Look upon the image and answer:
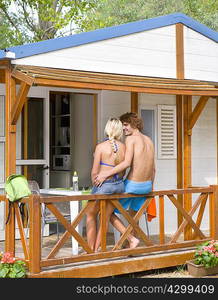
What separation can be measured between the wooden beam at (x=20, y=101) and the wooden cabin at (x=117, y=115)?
0.01m

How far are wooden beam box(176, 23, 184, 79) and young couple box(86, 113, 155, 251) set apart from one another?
1603 mm

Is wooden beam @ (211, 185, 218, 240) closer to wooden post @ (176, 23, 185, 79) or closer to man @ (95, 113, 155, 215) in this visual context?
man @ (95, 113, 155, 215)

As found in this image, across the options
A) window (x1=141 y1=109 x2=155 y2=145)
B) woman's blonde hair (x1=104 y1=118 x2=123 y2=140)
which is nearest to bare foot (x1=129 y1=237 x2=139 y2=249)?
woman's blonde hair (x1=104 y1=118 x2=123 y2=140)

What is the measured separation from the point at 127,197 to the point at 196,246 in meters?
1.31

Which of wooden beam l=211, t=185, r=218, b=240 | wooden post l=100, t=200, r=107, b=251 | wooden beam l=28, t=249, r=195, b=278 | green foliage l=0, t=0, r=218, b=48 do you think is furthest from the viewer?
green foliage l=0, t=0, r=218, b=48

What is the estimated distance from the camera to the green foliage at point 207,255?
7102 millimetres

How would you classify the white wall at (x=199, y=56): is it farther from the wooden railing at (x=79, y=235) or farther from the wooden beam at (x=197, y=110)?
the wooden railing at (x=79, y=235)

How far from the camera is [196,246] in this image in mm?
7656

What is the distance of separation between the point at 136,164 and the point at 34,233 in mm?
1530

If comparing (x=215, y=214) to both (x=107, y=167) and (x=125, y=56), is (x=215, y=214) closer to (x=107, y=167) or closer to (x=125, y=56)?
(x=107, y=167)

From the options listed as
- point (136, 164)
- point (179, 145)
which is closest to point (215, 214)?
point (136, 164)

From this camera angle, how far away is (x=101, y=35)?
25.4 feet

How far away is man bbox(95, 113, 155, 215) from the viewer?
23.0 feet

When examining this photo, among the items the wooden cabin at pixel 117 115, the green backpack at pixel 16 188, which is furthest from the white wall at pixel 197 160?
the green backpack at pixel 16 188
